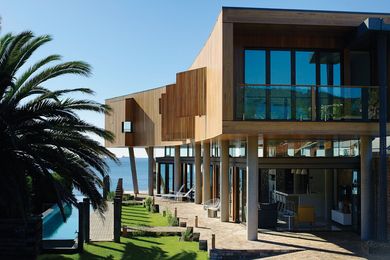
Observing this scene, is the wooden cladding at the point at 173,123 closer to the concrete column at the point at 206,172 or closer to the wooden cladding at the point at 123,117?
the concrete column at the point at 206,172

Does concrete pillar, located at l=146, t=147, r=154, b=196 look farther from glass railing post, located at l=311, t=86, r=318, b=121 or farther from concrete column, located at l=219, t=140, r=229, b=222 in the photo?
glass railing post, located at l=311, t=86, r=318, b=121

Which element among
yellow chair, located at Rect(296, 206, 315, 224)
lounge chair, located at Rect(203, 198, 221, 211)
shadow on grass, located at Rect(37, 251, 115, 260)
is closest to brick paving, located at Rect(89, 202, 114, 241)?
shadow on grass, located at Rect(37, 251, 115, 260)

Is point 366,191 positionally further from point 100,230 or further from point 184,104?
point 100,230

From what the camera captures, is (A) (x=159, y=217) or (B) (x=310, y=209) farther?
(A) (x=159, y=217)

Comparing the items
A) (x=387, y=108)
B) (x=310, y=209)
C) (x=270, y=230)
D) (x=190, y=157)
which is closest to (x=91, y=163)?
(x=270, y=230)

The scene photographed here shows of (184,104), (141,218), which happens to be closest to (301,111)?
(184,104)

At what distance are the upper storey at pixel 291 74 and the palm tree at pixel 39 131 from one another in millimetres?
4116

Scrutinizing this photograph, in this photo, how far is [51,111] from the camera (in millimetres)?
12422

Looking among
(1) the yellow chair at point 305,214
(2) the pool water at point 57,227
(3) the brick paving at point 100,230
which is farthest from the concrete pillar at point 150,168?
(1) the yellow chair at point 305,214

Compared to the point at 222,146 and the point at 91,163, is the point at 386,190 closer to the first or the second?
the point at 222,146

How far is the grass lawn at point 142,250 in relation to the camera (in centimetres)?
1355

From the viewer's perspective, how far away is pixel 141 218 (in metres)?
21.8

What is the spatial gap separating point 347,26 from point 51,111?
902cm

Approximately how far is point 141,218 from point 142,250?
7325 millimetres
